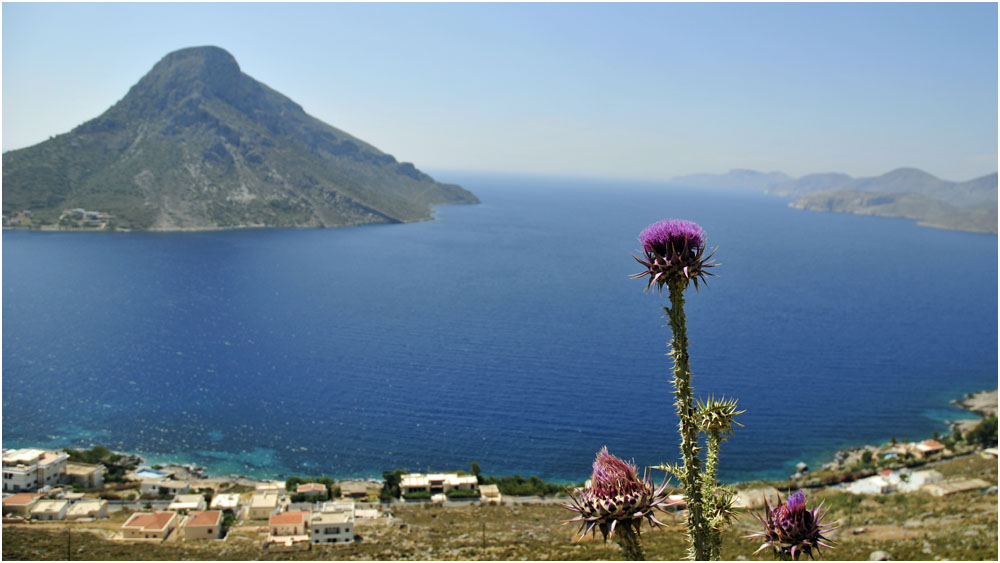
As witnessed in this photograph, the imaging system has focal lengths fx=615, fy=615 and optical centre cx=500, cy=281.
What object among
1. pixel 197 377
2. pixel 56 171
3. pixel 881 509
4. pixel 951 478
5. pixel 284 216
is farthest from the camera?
pixel 284 216

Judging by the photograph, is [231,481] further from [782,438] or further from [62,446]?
[782,438]

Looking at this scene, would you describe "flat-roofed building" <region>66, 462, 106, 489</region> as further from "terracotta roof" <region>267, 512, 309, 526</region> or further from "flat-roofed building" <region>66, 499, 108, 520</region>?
"terracotta roof" <region>267, 512, 309, 526</region>

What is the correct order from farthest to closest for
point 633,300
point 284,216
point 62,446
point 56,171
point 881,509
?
point 284,216 < point 56,171 < point 633,300 < point 62,446 < point 881,509

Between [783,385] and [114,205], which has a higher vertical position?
[114,205]

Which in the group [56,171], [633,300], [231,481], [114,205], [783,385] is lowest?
[231,481]

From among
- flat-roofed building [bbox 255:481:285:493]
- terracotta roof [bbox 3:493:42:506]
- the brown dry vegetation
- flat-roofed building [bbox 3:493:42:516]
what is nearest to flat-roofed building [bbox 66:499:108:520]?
the brown dry vegetation

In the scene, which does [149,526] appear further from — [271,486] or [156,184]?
[156,184]

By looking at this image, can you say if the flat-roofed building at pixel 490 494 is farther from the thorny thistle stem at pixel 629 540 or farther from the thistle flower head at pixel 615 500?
the thorny thistle stem at pixel 629 540

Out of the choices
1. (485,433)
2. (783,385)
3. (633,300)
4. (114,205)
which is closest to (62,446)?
(485,433)
